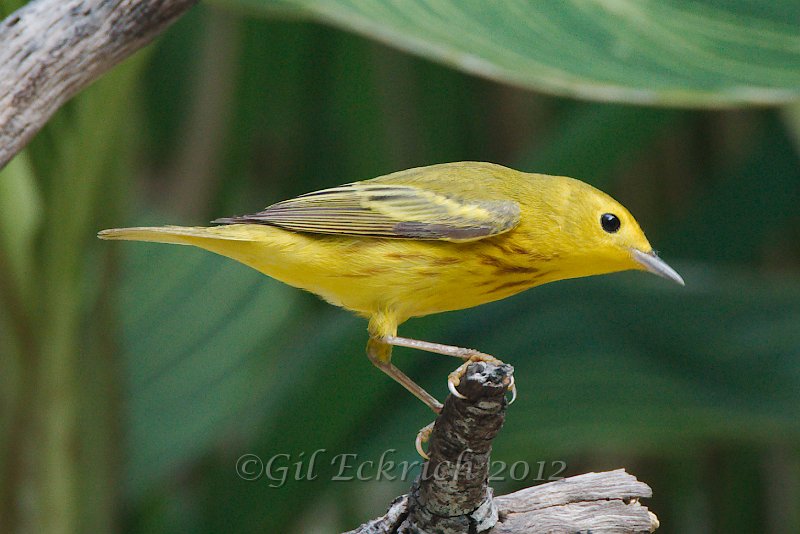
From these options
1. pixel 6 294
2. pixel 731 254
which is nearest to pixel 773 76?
pixel 6 294

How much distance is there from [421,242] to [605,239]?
1.18 ft

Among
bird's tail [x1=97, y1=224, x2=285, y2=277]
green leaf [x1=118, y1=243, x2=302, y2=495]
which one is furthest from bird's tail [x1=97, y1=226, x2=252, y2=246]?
green leaf [x1=118, y1=243, x2=302, y2=495]

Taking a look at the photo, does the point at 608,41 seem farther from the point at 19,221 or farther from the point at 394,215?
the point at 19,221

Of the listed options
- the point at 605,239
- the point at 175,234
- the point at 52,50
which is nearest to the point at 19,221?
the point at 175,234

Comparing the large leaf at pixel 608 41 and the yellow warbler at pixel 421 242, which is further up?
the large leaf at pixel 608 41

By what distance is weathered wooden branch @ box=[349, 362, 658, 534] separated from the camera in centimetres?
141

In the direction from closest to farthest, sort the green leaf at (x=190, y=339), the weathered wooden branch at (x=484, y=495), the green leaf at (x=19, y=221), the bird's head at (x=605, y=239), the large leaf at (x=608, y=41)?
the weathered wooden branch at (x=484, y=495) → the large leaf at (x=608, y=41) → the bird's head at (x=605, y=239) → the green leaf at (x=19, y=221) → the green leaf at (x=190, y=339)

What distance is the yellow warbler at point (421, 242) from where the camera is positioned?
1.82 meters

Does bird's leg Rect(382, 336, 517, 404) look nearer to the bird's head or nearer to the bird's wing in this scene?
the bird's wing

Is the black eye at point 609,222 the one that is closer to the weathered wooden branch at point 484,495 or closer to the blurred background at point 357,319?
the blurred background at point 357,319

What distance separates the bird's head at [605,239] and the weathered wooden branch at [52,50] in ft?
2.79

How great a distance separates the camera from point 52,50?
4.99 feet

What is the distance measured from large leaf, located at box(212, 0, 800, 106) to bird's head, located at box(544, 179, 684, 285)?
0.92 feet

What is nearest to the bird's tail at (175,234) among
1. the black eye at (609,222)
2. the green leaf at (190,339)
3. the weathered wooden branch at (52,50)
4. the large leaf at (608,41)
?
the weathered wooden branch at (52,50)
